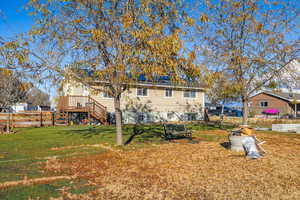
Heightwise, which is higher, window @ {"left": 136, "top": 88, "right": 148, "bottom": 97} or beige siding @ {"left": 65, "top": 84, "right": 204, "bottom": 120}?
window @ {"left": 136, "top": 88, "right": 148, "bottom": 97}

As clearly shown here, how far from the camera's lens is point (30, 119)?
21.2m

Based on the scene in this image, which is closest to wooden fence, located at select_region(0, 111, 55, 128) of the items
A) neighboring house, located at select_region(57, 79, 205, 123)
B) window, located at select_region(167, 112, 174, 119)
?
neighboring house, located at select_region(57, 79, 205, 123)

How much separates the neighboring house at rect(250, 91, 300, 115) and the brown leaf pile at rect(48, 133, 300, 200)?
35241 mm

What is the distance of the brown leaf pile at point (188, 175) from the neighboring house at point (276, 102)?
3524 centimetres

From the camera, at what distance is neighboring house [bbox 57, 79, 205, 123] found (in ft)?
75.4

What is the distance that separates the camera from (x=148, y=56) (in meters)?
8.88

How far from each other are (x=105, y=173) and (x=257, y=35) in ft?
41.2

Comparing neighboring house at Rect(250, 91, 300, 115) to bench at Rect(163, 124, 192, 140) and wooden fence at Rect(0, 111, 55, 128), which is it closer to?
bench at Rect(163, 124, 192, 140)

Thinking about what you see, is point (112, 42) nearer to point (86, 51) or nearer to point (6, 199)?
point (86, 51)

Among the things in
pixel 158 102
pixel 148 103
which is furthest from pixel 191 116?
pixel 148 103

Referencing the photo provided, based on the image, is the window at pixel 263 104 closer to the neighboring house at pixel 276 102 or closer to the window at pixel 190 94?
the neighboring house at pixel 276 102

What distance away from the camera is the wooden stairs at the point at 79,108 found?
22297mm

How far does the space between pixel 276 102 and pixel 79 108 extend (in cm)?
3561

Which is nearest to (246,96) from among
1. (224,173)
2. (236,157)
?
(236,157)
